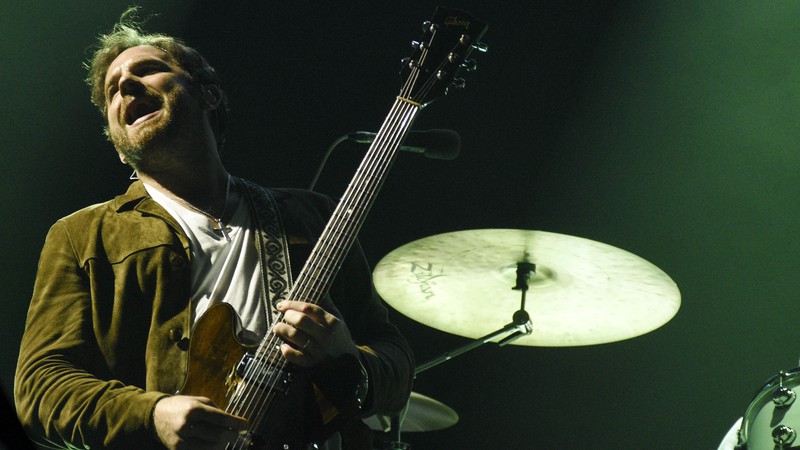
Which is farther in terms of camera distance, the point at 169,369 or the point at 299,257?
the point at 299,257

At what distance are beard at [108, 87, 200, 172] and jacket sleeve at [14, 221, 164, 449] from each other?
0.85 feet

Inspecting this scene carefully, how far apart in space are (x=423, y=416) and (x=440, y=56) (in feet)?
6.33

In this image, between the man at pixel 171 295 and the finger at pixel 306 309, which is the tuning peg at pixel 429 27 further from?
the finger at pixel 306 309

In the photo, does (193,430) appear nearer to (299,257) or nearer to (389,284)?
(299,257)

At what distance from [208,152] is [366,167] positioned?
1.40 ft

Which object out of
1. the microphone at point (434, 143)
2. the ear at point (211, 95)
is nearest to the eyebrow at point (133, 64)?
the ear at point (211, 95)

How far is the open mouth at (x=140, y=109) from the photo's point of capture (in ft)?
6.38

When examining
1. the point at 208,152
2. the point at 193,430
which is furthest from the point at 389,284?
the point at 193,430

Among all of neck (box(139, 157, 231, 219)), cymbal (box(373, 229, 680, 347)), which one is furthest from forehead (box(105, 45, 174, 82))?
cymbal (box(373, 229, 680, 347))

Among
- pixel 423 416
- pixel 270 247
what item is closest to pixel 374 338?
pixel 270 247

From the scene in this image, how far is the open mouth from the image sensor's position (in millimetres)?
1944

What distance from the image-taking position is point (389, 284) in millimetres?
3252

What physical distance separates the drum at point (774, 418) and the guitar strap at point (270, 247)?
133cm

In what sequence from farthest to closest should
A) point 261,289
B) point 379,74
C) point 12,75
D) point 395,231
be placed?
point 395,231, point 379,74, point 12,75, point 261,289
